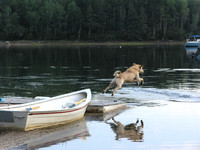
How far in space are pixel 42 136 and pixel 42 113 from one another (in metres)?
0.96

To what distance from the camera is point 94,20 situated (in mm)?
132125

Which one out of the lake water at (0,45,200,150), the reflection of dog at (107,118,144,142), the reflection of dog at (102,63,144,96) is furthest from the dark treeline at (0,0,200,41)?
the reflection of dog at (107,118,144,142)

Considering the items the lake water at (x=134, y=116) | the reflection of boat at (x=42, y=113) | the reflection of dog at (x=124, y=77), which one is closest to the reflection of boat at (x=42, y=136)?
the lake water at (x=134, y=116)

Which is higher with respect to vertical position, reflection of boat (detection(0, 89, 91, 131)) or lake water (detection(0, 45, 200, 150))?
reflection of boat (detection(0, 89, 91, 131))

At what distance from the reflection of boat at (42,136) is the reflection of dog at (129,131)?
117cm

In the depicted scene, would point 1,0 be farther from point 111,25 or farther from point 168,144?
point 168,144

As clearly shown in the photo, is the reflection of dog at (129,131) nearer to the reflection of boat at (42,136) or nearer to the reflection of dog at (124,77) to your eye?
the reflection of boat at (42,136)

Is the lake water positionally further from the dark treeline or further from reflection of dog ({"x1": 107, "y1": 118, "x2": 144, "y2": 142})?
the dark treeline

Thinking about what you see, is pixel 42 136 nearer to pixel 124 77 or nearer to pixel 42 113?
pixel 42 113

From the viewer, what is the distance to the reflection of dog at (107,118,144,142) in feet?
48.5

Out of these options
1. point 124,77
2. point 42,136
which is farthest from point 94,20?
point 42,136

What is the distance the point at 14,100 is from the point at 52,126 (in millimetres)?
3418

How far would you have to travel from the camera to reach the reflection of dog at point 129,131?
14797 millimetres

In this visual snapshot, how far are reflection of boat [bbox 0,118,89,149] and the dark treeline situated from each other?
4306 inches
